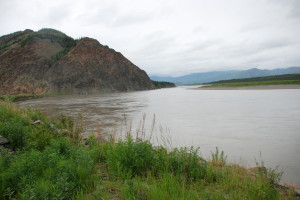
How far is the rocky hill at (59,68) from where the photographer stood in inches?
2660

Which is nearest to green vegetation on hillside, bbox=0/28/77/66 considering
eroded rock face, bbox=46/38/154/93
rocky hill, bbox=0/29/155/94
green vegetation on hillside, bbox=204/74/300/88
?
rocky hill, bbox=0/29/155/94

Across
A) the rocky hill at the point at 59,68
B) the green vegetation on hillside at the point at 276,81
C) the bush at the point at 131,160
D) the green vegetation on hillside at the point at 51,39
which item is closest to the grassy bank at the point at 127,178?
the bush at the point at 131,160

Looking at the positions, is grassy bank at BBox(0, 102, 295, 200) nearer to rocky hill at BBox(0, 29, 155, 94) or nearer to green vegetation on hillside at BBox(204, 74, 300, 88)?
green vegetation on hillside at BBox(204, 74, 300, 88)

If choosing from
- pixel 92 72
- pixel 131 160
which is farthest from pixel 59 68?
pixel 131 160

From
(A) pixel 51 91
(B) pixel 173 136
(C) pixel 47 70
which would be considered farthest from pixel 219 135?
(C) pixel 47 70

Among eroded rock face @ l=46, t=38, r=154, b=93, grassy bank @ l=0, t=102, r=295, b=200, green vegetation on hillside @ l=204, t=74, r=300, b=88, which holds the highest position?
eroded rock face @ l=46, t=38, r=154, b=93

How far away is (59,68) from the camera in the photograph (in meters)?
72.0

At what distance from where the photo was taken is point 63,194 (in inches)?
140

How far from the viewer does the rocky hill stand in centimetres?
6756

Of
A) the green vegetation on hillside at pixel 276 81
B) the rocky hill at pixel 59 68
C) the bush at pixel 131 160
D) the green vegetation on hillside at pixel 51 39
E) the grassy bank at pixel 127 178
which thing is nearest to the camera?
the grassy bank at pixel 127 178

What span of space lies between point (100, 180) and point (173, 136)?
273 inches

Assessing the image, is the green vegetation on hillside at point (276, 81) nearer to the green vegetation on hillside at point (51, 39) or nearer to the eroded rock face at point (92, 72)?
the eroded rock face at point (92, 72)

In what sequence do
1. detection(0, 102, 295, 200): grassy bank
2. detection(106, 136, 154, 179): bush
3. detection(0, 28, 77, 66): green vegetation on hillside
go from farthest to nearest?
detection(0, 28, 77, 66): green vegetation on hillside, detection(106, 136, 154, 179): bush, detection(0, 102, 295, 200): grassy bank

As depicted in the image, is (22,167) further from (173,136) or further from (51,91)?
(51,91)
